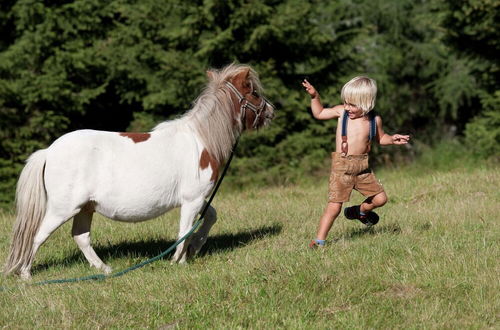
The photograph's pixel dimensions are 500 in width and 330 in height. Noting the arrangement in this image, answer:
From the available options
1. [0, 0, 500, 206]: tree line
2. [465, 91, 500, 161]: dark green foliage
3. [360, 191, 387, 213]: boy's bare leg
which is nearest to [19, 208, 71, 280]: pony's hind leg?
[360, 191, 387, 213]: boy's bare leg

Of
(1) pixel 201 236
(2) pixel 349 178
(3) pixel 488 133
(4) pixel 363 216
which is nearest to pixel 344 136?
(2) pixel 349 178

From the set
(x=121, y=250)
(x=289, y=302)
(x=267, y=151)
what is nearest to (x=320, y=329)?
(x=289, y=302)

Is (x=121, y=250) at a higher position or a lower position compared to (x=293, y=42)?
lower

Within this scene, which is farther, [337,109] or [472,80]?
[472,80]

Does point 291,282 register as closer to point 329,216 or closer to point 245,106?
point 329,216

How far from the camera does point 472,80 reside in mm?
20328

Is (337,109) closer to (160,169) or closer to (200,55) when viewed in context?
(160,169)

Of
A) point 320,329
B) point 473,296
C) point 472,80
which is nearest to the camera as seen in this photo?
point 320,329

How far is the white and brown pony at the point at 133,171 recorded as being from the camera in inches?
247

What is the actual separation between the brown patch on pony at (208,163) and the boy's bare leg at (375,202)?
5.32 ft

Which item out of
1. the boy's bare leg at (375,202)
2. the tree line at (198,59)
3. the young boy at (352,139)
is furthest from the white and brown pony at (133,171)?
the tree line at (198,59)

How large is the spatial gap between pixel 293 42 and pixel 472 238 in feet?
36.4

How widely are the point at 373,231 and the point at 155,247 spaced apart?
2665mm

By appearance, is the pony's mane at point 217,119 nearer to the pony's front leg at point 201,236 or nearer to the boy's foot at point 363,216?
the pony's front leg at point 201,236
